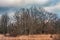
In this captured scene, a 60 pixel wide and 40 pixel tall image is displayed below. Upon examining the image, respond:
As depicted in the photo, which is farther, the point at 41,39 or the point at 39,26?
the point at 39,26

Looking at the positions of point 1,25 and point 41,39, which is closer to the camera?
point 41,39

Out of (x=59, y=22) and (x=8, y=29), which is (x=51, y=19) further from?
(x=8, y=29)

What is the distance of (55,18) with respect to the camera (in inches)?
553

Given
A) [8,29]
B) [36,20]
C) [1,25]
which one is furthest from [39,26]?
[1,25]

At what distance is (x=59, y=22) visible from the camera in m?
13.6

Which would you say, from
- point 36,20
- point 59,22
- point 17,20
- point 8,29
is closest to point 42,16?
point 36,20

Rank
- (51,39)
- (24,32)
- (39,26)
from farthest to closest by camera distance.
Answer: (39,26)
(24,32)
(51,39)

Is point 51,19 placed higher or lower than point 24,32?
higher

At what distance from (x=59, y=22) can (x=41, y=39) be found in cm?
406

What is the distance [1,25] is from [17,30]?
1957mm

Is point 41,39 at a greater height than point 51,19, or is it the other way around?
point 51,19

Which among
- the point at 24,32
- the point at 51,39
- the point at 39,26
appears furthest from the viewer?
the point at 39,26

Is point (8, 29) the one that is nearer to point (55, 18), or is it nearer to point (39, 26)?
point (39, 26)

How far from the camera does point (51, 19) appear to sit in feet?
47.4
